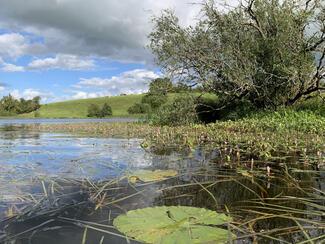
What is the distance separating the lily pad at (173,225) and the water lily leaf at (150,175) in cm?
253

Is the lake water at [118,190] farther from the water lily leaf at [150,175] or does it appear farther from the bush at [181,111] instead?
the bush at [181,111]

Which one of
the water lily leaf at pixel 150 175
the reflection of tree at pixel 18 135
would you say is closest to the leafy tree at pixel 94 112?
the reflection of tree at pixel 18 135

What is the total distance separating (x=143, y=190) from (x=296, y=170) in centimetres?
355

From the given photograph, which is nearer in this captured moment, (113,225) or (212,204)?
(113,225)

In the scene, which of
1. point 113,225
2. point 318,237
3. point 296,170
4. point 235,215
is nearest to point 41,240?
point 113,225

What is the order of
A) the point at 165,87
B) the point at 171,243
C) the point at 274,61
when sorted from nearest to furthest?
1. the point at 171,243
2. the point at 274,61
3. the point at 165,87

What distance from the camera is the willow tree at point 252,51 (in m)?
23.8

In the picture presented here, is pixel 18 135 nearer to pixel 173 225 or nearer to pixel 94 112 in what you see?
pixel 173 225

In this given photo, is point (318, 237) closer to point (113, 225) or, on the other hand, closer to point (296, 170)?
point (113, 225)

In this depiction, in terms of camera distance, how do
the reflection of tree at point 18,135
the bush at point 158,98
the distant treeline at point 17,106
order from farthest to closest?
1. the distant treeline at point 17,106
2. the bush at point 158,98
3. the reflection of tree at point 18,135

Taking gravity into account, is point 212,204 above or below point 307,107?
below

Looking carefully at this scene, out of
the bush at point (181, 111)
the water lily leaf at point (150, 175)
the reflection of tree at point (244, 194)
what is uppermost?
the bush at point (181, 111)

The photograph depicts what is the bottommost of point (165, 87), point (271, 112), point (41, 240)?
point (41, 240)

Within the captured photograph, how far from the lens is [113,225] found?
4.92m
